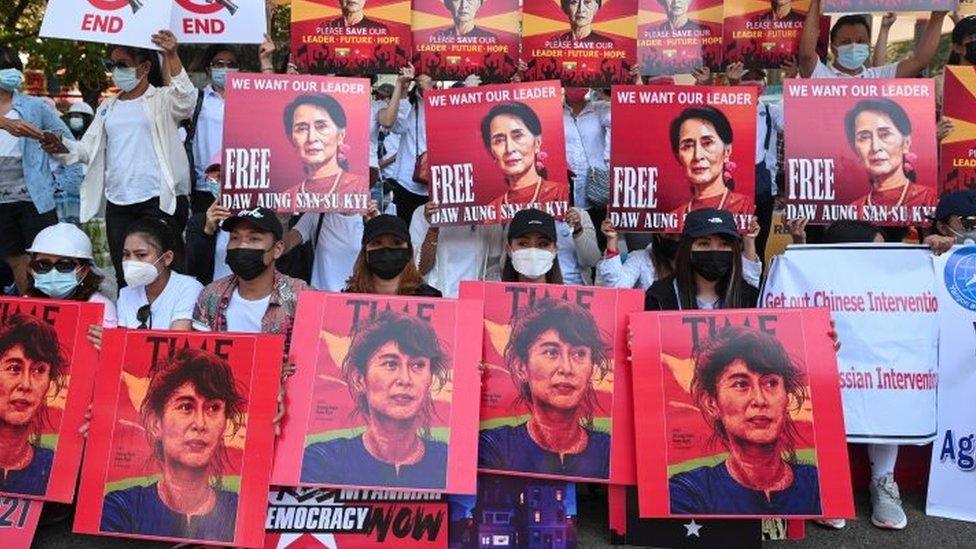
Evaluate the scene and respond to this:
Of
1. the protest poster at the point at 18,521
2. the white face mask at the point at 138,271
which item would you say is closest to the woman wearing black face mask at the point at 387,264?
the white face mask at the point at 138,271

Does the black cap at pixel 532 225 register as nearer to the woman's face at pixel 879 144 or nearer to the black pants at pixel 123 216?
the woman's face at pixel 879 144

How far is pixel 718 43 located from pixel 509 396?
360cm

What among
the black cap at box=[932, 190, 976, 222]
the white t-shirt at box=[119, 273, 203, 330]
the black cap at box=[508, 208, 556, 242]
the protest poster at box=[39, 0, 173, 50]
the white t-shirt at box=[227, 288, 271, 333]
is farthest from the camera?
the protest poster at box=[39, 0, 173, 50]

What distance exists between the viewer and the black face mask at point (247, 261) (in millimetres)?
5281

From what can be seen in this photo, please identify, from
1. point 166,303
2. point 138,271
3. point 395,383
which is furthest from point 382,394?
point 138,271

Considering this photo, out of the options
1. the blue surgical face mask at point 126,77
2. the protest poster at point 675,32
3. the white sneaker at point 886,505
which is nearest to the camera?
the white sneaker at point 886,505

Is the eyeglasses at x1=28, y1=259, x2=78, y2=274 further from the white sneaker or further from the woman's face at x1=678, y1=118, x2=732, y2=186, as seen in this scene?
the white sneaker

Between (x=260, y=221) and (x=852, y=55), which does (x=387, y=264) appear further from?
(x=852, y=55)

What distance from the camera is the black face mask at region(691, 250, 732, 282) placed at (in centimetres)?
518

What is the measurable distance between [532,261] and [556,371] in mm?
829

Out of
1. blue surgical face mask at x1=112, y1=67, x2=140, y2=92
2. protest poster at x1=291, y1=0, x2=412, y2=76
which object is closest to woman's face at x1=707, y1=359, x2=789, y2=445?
protest poster at x1=291, y1=0, x2=412, y2=76

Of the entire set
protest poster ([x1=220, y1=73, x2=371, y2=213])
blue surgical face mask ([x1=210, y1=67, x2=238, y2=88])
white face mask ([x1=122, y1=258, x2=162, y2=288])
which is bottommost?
white face mask ([x1=122, y1=258, x2=162, y2=288])

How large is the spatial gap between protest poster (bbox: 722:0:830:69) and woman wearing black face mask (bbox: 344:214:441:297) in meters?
3.15

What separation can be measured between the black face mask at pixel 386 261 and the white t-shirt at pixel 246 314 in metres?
0.60
